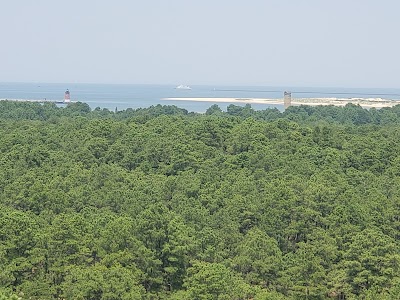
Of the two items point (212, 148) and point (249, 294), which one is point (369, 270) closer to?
point (249, 294)

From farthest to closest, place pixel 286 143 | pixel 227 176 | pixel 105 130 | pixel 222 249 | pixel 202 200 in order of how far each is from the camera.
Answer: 1. pixel 105 130
2. pixel 286 143
3. pixel 227 176
4. pixel 202 200
5. pixel 222 249

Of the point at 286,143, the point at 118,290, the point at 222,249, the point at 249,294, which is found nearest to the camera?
the point at 118,290

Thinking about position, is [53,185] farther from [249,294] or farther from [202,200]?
[249,294]

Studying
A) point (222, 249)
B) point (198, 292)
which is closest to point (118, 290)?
point (198, 292)

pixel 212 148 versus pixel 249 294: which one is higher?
pixel 212 148

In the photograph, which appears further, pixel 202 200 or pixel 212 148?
pixel 212 148

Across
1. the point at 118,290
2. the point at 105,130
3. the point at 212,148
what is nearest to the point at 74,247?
the point at 118,290
